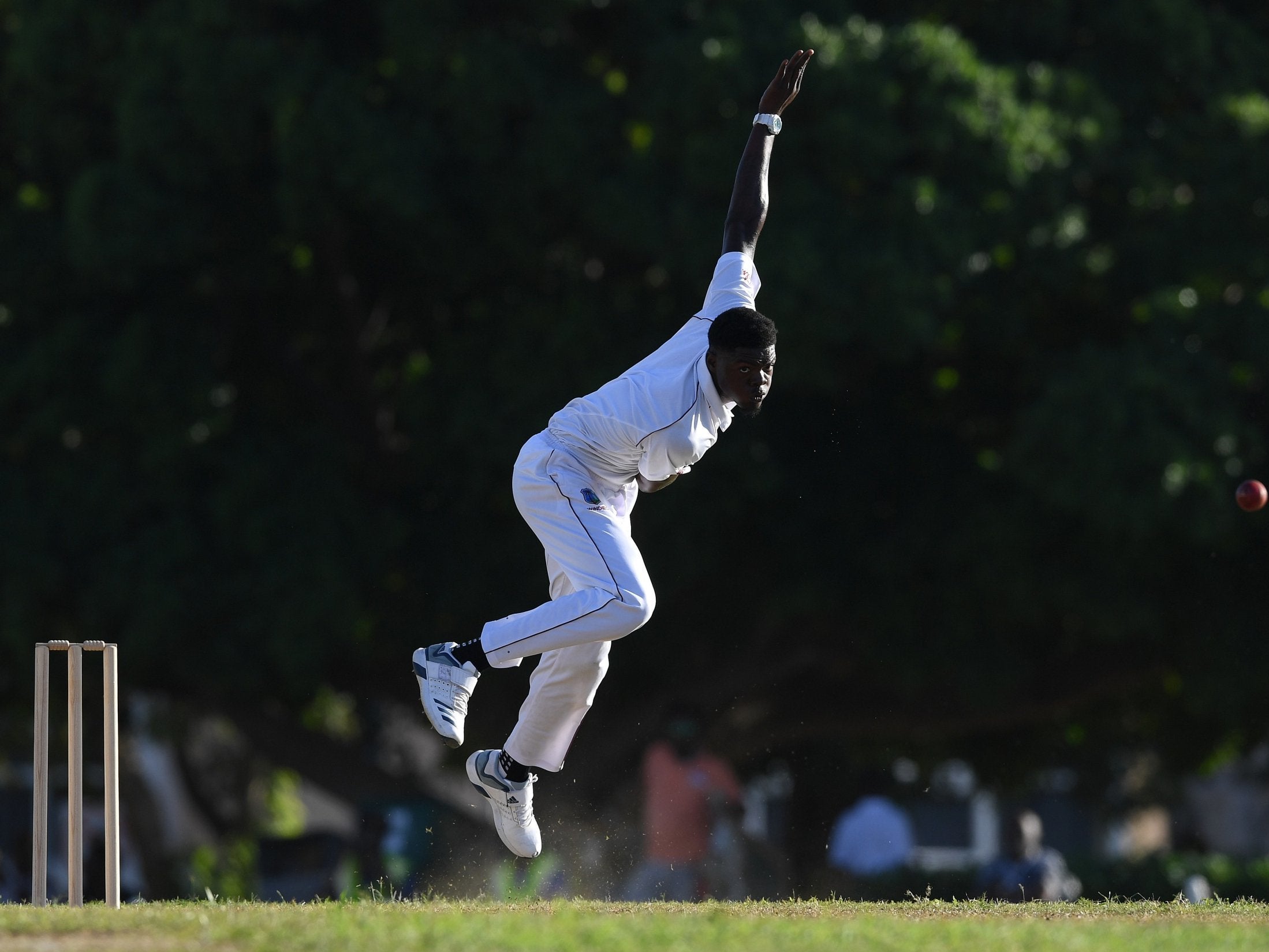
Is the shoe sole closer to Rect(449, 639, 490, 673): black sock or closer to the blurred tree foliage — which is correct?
Rect(449, 639, 490, 673): black sock

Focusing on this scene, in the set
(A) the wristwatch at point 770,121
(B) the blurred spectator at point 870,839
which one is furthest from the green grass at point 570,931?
(B) the blurred spectator at point 870,839

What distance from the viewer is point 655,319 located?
44.4ft

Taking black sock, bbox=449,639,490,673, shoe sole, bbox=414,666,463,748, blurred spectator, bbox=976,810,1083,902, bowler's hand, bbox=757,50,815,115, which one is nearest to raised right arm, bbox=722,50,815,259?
bowler's hand, bbox=757,50,815,115

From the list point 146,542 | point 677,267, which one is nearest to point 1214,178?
point 677,267

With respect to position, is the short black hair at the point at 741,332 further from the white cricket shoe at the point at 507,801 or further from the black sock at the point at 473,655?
the white cricket shoe at the point at 507,801

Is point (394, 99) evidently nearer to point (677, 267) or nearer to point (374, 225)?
point (374, 225)

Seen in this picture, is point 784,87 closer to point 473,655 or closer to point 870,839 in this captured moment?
point 473,655

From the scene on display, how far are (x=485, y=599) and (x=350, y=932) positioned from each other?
331 inches

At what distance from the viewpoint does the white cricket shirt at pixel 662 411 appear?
22.2 feet

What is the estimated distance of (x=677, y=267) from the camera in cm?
1280

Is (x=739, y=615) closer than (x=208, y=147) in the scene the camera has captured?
No

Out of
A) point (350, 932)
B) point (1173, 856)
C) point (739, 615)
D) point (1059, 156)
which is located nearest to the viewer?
point (350, 932)

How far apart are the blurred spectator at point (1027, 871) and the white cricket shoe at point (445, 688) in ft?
17.0

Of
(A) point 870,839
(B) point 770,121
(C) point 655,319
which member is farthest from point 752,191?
(A) point 870,839
